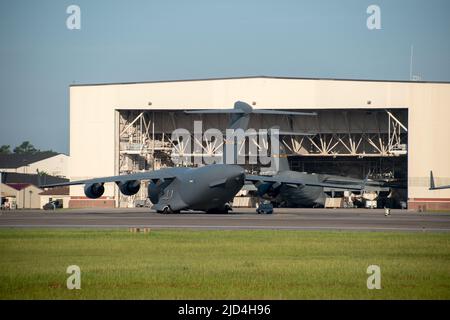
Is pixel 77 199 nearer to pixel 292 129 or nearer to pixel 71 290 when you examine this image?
pixel 292 129

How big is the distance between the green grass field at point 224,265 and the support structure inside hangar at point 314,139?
184 ft

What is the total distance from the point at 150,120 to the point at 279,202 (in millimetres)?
17100

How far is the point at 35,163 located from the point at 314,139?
75.9 meters

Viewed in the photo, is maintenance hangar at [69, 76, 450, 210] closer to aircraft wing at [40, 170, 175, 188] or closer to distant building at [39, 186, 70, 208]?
distant building at [39, 186, 70, 208]

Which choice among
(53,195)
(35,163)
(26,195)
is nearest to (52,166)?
(35,163)

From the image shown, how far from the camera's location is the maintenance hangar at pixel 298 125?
84.2 meters

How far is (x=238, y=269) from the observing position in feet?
78.0

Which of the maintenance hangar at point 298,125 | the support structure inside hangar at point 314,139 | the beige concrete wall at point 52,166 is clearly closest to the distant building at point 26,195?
the support structure inside hangar at point 314,139

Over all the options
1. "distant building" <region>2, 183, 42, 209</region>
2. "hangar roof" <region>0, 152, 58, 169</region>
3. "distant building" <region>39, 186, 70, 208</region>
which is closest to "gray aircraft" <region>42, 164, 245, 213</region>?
"distant building" <region>39, 186, 70, 208</region>

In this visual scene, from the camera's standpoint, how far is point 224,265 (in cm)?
2475

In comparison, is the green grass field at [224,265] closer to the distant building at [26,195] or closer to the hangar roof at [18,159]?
the distant building at [26,195]

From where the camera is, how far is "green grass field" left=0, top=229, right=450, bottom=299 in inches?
775

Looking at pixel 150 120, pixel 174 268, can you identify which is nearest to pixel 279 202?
pixel 150 120
